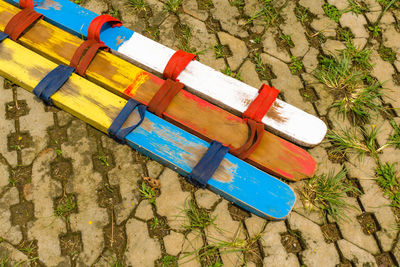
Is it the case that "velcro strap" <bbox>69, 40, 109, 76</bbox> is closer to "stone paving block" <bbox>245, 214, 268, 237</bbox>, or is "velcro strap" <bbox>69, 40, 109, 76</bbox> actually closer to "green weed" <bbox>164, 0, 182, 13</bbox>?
"green weed" <bbox>164, 0, 182, 13</bbox>

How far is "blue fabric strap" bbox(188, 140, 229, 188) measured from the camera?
2037mm

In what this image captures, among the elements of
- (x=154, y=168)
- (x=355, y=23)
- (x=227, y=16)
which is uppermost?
(x=355, y=23)

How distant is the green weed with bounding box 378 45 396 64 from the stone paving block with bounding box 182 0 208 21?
6.41 ft

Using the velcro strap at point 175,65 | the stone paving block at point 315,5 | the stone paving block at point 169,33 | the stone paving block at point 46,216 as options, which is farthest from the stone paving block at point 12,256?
A: the stone paving block at point 315,5

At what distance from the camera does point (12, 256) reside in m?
2.14

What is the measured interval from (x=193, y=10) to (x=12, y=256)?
9.55 ft

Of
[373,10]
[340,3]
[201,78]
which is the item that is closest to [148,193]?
[201,78]

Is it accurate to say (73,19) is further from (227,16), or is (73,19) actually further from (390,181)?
(390,181)

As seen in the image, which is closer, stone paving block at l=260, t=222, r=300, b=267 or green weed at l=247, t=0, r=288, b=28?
stone paving block at l=260, t=222, r=300, b=267

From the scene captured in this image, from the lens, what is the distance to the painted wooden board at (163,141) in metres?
2.09

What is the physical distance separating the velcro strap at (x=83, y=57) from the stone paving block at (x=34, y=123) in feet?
1.78

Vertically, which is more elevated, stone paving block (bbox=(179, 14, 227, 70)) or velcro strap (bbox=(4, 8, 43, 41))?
stone paving block (bbox=(179, 14, 227, 70))

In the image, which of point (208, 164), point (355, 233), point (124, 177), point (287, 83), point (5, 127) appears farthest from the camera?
point (287, 83)

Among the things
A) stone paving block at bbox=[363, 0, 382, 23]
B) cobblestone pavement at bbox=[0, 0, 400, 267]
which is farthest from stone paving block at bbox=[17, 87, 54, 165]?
stone paving block at bbox=[363, 0, 382, 23]
